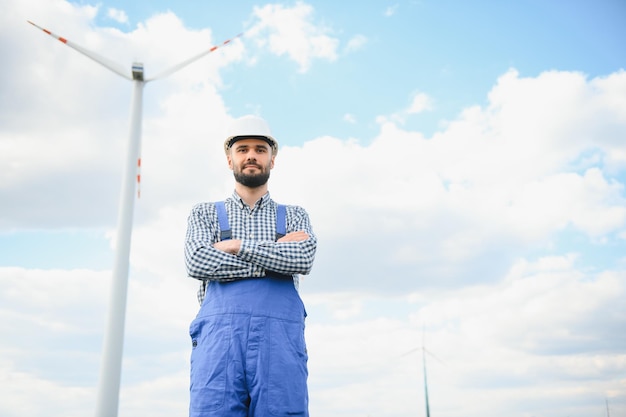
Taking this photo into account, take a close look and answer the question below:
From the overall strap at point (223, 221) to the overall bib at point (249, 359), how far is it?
67 centimetres

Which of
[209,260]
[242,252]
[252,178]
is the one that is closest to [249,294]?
[242,252]

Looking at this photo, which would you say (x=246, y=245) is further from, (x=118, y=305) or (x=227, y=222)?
(x=118, y=305)

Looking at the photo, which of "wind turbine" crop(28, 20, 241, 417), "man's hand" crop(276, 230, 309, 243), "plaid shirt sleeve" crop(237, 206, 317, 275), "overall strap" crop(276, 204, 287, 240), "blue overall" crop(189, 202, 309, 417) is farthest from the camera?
"wind turbine" crop(28, 20, 241, 417)

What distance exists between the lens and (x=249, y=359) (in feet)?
15.7

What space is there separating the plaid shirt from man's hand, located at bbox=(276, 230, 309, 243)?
76 mm

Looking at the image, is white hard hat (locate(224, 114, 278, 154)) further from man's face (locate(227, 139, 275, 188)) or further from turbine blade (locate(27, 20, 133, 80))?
turbine blade (locate(27, 20, 133, 80))

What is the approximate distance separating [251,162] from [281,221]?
0.57m

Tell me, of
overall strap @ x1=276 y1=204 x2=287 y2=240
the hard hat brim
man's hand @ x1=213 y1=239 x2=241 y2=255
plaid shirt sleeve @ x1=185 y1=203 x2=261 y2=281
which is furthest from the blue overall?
the hard hat brim

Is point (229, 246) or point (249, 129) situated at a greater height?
point (249, 129)

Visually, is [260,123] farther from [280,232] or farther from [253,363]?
[253,363]

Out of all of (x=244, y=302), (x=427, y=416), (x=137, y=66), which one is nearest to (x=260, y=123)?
(x=244, y=302)

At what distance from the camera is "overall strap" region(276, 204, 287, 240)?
18.5 feet

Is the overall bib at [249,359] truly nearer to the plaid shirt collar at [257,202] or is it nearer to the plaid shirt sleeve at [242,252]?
the plaid shirt sleeve at [242,252]

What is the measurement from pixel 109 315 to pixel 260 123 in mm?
18152
